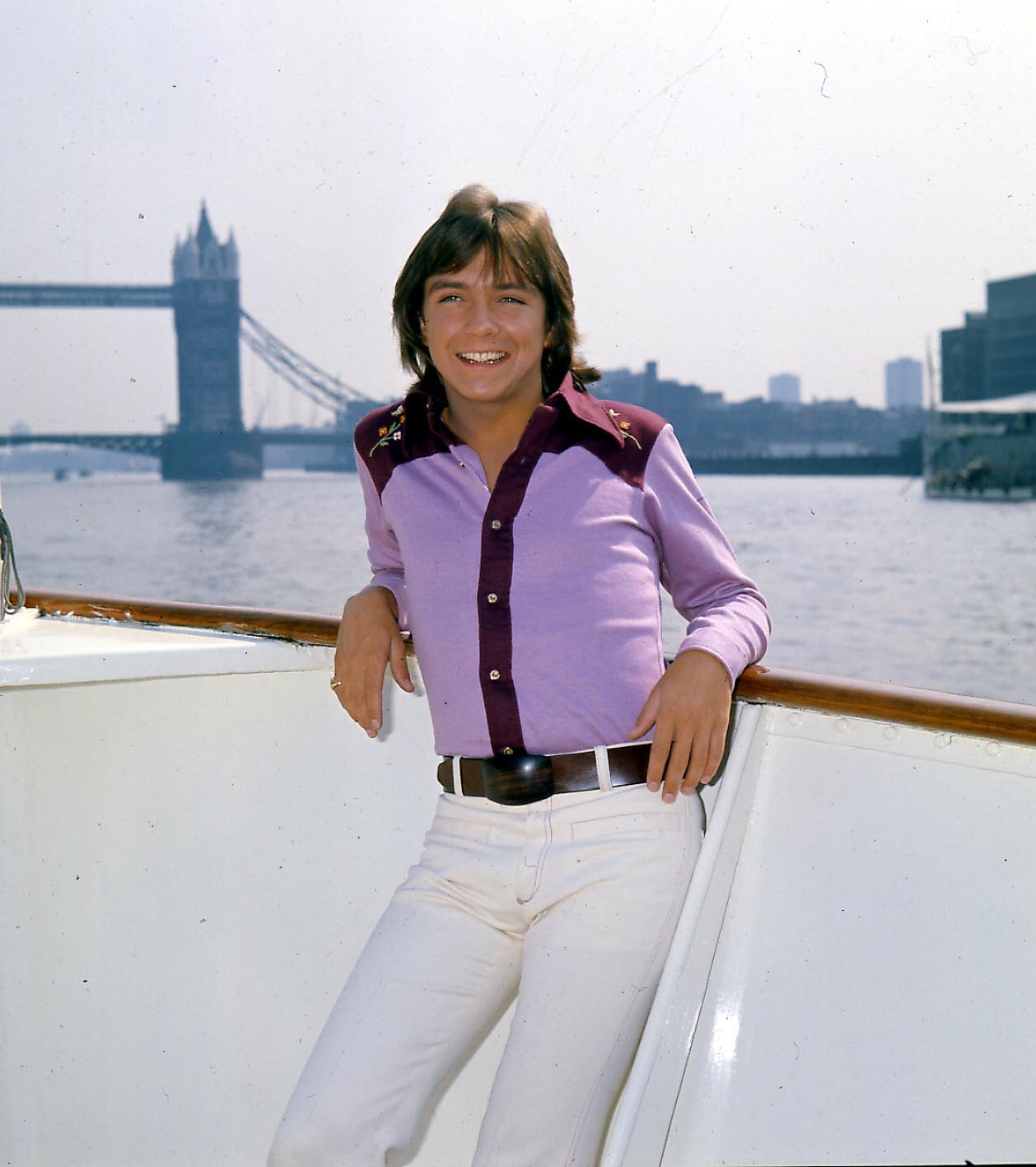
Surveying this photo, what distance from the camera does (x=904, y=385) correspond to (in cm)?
2941

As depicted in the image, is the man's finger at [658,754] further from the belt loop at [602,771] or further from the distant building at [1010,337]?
the distant building at [1010,337]

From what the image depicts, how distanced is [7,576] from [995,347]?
109 ft

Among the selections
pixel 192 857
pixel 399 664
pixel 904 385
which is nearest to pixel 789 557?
pixel 904 385

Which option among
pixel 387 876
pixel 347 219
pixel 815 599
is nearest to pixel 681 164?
pixel 347 219

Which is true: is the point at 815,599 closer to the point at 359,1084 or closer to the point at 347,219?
the point at 347,219

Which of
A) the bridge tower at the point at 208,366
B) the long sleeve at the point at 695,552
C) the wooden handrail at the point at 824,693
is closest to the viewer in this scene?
the wooden handrail at the point at 824,693

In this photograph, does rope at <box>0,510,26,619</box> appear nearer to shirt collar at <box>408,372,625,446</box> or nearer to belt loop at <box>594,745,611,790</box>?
shirt collar at <box>408,372,625,446</box>

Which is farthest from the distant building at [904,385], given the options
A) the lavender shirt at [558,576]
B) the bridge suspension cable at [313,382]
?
the lavender shirt at [558,576]

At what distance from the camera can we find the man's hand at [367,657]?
1127mm

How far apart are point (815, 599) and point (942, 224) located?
39.0 ft

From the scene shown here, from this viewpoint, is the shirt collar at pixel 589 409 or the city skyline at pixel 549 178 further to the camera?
the city skyline at pixel 549 178

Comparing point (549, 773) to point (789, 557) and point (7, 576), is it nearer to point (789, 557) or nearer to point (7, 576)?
point (7, 576)

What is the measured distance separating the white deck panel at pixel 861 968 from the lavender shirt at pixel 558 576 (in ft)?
0.50

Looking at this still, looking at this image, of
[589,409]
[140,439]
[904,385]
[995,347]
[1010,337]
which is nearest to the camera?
[589,409]
